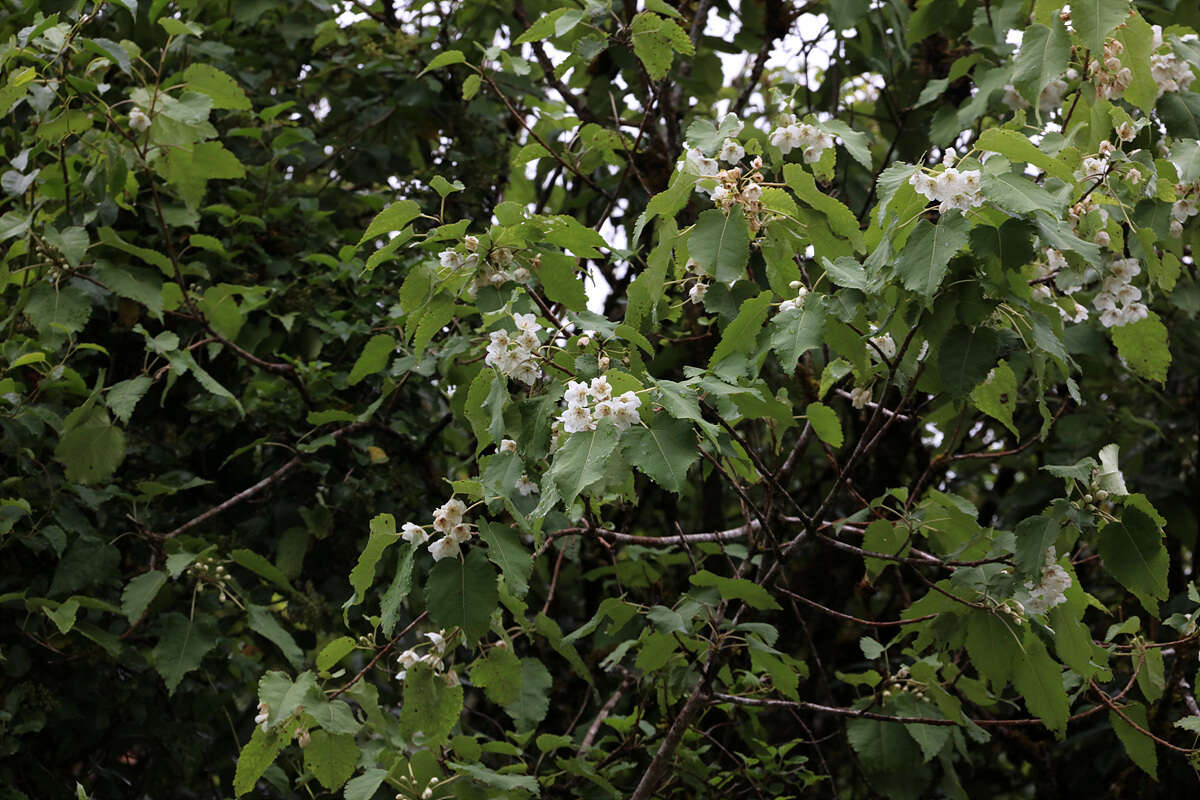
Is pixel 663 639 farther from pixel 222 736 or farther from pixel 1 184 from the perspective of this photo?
pixel 1 184

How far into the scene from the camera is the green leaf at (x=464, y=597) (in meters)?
1.75

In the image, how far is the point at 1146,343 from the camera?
83.0 inches

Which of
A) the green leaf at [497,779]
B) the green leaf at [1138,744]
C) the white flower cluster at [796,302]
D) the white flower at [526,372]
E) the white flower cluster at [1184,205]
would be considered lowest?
the green leaf at [497,779]

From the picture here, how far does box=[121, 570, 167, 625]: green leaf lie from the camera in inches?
97.3

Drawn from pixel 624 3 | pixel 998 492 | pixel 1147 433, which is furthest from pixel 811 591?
pixel 624 3

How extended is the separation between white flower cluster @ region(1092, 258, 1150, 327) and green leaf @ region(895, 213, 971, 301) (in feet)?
2.13

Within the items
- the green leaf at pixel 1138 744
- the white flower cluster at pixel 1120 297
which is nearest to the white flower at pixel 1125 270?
the white flower cluster at pixel 1120 297

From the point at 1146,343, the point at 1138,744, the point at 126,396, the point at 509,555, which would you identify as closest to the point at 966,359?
the point at 1146,343

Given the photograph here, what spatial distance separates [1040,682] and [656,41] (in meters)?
1.46

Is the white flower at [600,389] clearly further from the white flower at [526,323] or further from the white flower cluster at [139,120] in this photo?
the white flower cluster at [139,120]

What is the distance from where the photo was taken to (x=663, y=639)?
90.2 inches

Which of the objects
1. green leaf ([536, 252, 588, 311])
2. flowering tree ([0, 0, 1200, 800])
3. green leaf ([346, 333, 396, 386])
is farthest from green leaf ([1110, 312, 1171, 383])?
green leaf ([346, 333, 396, 386])

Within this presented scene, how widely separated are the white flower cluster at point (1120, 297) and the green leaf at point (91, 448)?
82.6 inches

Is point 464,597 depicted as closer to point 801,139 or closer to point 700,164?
point 700,164
